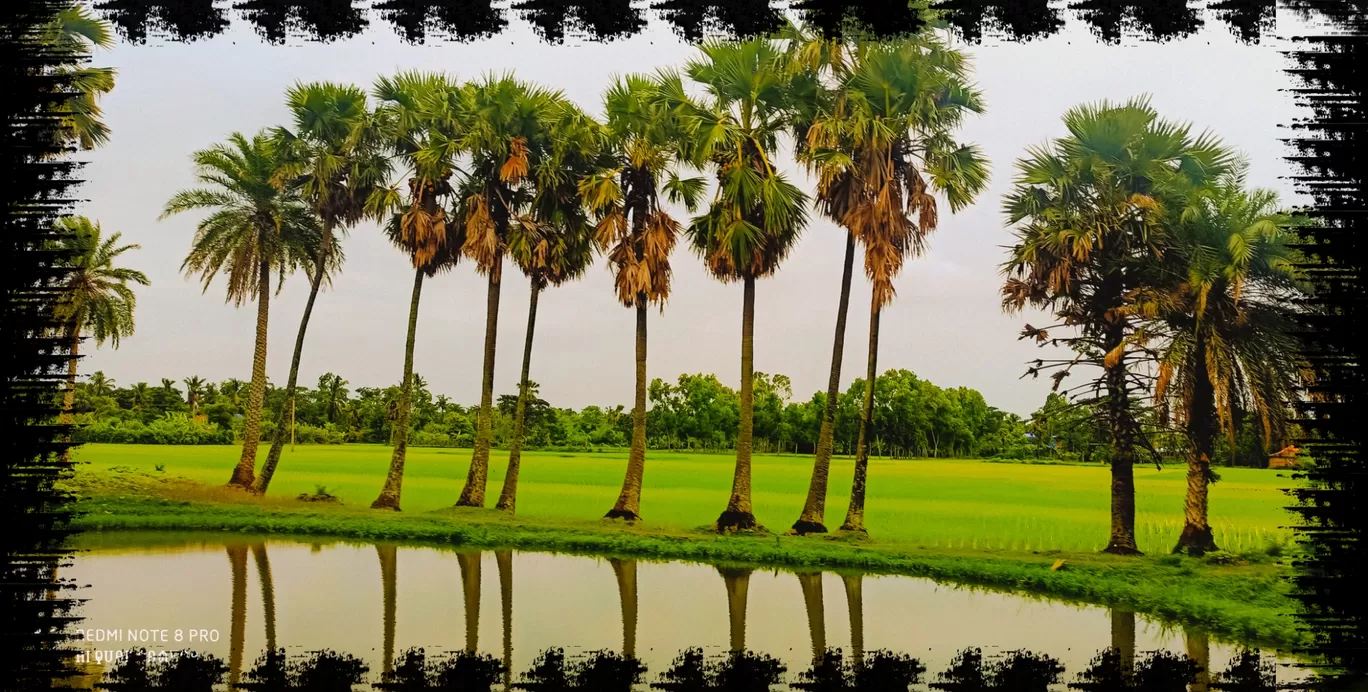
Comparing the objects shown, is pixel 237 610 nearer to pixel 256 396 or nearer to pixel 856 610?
pixel 856 610

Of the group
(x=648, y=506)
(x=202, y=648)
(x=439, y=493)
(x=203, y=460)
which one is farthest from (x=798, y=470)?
(x=202, y=648)

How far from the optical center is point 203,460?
1383 inches

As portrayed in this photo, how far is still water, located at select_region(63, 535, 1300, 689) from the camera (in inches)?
349

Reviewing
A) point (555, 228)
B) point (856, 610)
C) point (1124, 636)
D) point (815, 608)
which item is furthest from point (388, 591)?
point (555, 228)

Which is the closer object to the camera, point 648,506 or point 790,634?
point 790,634

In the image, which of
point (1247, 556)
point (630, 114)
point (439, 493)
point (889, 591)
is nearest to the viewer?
point (889, 591)

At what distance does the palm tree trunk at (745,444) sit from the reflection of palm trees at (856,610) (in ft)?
18.2

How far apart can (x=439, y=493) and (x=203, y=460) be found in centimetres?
1312

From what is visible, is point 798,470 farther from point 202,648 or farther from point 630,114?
point 202,648

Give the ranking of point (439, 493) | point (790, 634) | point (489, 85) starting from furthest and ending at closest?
1. point (439, 493)
2. point (489, 85)
3. point (790, 634)

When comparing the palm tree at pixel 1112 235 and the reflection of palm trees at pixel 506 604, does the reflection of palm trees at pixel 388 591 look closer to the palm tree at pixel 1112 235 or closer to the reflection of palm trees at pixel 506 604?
the reflection of palm trees at pixel 506 604

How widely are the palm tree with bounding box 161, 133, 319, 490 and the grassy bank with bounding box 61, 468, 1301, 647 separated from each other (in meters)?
5.67

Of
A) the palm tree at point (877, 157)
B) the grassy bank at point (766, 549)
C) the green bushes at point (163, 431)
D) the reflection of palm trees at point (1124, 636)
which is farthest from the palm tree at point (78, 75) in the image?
the green bushes at point (163, 431)

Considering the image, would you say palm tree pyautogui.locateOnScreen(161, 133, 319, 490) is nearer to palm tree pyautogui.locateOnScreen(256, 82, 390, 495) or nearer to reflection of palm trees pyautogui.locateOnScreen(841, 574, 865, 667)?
palm tree pyautogui.locateOnScreen(256, 82, 390, 495)
